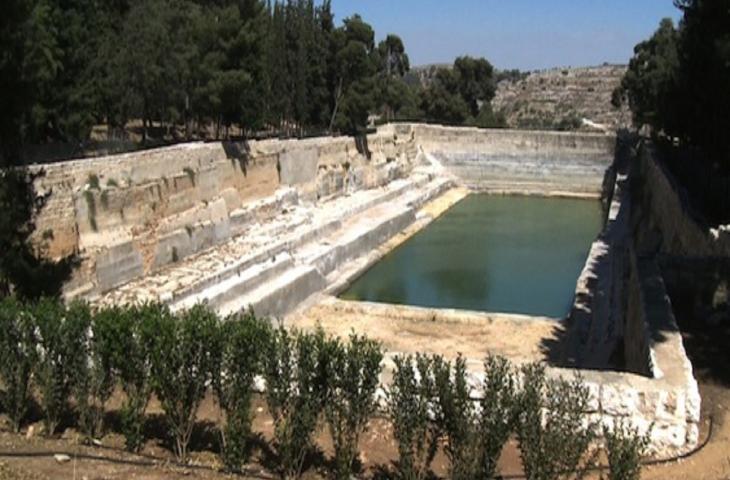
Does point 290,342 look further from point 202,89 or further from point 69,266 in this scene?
point 202,89

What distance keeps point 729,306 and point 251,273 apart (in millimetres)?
9269

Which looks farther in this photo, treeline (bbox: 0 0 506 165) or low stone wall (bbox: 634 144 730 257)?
treeline (bbox: 0 0 506 165)

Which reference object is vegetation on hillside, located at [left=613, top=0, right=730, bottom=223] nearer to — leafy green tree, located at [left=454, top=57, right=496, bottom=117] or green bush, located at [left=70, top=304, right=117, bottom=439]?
green bush, located at [left=70, top=304, right=117, bottom=439]

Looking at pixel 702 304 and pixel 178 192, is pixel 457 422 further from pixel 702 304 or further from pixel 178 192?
pixel 178 192

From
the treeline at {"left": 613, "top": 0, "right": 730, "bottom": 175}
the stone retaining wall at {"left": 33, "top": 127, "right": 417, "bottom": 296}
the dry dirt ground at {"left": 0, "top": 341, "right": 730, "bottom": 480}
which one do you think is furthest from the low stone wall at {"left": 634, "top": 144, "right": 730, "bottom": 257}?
the stone retaining wall at {"left": 33, "top": 127, "right": 417, "bottom": 296}

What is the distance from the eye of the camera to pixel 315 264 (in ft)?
58.4

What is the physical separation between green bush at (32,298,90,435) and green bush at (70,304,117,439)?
5 cm

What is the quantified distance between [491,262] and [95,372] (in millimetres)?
16673

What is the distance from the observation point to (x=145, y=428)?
22.9 feet

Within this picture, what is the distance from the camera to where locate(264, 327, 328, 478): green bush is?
5930 mm

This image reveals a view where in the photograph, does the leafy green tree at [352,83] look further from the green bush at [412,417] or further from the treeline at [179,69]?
the green bush at [412,417]

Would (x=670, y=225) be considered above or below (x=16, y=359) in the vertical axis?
above

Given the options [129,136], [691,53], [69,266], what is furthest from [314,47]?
[69,266]

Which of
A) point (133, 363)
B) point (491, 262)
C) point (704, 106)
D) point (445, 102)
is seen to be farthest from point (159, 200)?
point (445, 102)
